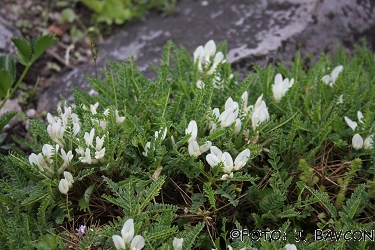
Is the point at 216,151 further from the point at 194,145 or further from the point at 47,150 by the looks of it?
the point at 47,150

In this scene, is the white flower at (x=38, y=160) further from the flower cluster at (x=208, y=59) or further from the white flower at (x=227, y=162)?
the flower cluster at (x=208, y=59)

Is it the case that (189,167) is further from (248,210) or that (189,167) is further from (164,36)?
(164,36)

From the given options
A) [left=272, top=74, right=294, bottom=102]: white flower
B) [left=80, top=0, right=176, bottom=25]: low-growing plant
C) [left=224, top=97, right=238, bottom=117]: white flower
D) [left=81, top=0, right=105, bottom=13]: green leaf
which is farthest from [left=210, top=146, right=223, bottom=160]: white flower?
[left=81, top=0, right=105, bottom=13]: green leaf

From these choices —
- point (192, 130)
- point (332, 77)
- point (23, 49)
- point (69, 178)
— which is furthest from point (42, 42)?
point (332, 77)

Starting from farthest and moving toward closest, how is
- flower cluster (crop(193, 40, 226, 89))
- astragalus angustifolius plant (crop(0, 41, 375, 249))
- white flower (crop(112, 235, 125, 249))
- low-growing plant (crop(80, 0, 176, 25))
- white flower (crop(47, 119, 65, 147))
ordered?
low-growing plant (crop(80, 0, 176, 25)), flower cluster (crop(193, 40, 226, 89)), white flower (crop(47, 119, 65, 147)), astragalus angustifolius plant (crop(0, 41, 375, 249)), white flower (crop(112, 235, 125, 249))

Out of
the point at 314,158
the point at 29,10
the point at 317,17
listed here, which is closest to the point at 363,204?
the point at 314,158

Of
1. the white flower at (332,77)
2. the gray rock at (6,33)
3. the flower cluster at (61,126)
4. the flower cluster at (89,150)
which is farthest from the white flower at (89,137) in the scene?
the gray rock at (6,33)

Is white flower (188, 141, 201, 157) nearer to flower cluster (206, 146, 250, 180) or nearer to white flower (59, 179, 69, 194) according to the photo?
flower cluster (206, 146, 250, 180)
